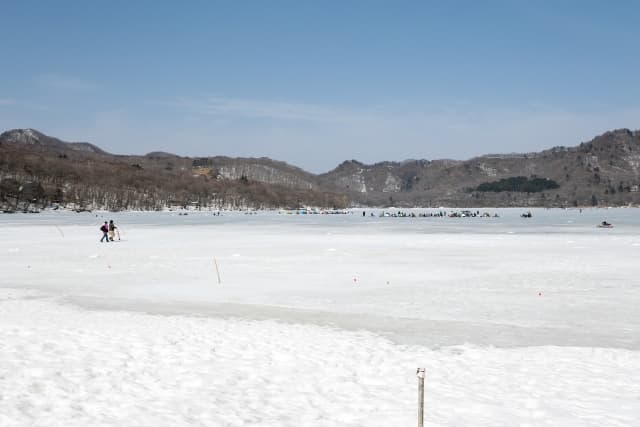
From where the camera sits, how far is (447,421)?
7992mm

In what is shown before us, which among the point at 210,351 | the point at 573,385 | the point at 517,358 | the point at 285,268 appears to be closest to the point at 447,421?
the point at 573,385

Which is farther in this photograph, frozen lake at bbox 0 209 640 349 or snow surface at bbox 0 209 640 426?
frozen lake at bbox 0 209 640 349

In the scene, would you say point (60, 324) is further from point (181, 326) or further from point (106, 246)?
point (106, 246)

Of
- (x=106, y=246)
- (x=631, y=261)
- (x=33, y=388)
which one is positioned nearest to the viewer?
(x=33, y=388)

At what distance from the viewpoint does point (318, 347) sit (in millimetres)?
11969

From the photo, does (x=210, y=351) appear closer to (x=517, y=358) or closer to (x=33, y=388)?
(x=33, y=388)

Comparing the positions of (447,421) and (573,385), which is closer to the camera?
(447,421)

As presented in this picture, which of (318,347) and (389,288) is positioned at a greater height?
(389,288)

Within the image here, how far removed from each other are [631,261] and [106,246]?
3194 centimetres

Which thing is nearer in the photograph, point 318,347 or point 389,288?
point 318,347

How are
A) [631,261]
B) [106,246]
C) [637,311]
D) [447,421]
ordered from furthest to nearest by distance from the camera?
[106,246] < [631,261] < [637,311] < [447,421]

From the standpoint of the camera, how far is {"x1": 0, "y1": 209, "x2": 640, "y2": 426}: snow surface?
8375mm

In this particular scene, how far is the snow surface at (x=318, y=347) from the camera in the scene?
8.38m

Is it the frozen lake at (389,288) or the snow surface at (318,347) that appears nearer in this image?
the snow surface at (318,347)
